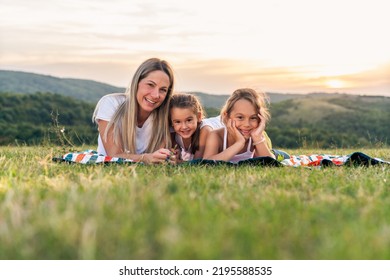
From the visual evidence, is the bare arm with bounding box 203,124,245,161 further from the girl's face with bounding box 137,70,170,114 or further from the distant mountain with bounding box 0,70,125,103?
the distant mountain with bounding box 0,70,125,103

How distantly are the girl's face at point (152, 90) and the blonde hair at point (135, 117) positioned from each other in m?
0.07

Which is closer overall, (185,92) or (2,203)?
(2,203)

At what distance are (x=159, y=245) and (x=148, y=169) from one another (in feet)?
9.90

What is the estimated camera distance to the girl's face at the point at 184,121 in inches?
263

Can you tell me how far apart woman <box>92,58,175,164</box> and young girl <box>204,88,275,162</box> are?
0.64 m

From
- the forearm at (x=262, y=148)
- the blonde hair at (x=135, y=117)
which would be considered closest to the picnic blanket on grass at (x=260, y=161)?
the forearm at (x=262, y=148)

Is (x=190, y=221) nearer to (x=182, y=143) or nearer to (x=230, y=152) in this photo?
(x=230, y=152)

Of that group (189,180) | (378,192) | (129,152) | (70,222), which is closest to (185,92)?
(129,152)

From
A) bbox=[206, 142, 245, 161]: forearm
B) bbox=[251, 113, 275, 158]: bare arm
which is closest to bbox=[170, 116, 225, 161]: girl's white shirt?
bbox=[206, 142, 245, 161]: forearm

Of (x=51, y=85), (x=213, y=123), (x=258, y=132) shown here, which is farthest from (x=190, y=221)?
(x=51, y=85)

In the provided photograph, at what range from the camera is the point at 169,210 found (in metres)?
2.84
